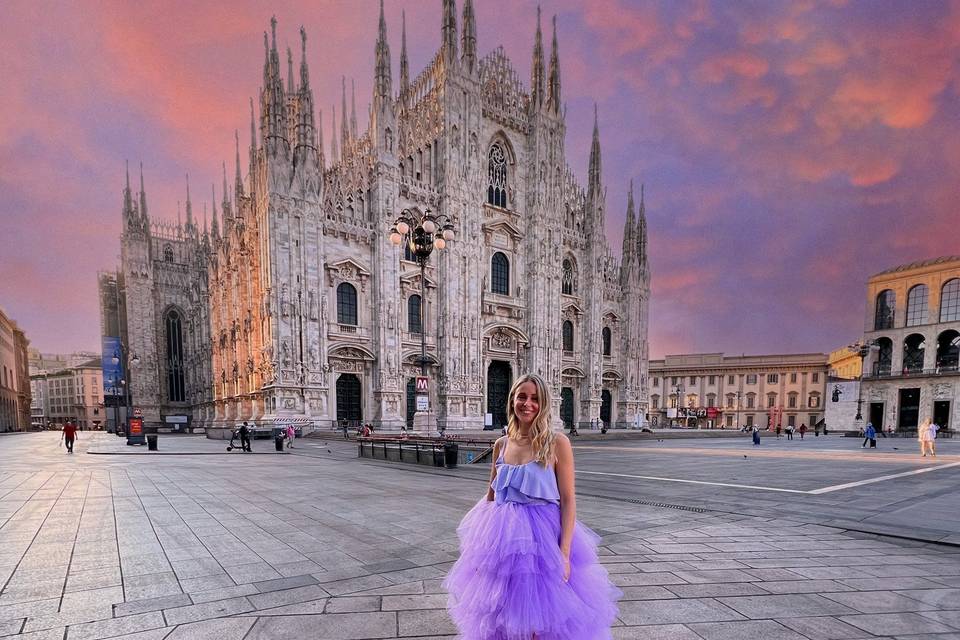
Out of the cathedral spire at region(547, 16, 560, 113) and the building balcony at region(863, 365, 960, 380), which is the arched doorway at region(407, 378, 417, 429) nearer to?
the cathedral spire at region(547, 16, 560, 113)

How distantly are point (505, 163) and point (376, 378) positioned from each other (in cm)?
2195

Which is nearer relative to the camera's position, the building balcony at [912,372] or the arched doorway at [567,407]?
the arched doorway at [567,407]

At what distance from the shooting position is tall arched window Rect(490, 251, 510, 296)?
3603cm

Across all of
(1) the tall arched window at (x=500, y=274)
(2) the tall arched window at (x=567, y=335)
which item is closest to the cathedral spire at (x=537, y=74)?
(1) the tall arched window at (x=500, y=274)

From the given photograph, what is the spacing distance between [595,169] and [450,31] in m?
18.4

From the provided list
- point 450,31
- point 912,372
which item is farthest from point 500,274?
point 912,372

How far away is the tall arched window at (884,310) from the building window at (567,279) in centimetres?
3522

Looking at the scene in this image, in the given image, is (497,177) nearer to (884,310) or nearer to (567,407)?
(567,407)

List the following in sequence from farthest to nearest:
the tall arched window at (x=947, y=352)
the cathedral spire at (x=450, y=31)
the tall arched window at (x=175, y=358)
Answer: the tall arched window at (x=175, y=358)
the tall arched window at (x=947, y=352)
the cathedral spire at (x=450, y=31)

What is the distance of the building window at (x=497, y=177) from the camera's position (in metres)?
36.4

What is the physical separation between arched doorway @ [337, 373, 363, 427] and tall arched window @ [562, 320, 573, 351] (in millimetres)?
20042

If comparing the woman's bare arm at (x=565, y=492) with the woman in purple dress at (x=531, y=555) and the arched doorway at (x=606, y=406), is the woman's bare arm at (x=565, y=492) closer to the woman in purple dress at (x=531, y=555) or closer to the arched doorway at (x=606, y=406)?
the woman in purple dress at (x=531, y=555)

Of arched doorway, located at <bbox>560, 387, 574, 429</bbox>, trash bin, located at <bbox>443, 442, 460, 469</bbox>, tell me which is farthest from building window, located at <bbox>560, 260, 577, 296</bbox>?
trash bin, located at <bbox>443, 442, 460, 469</bbox>

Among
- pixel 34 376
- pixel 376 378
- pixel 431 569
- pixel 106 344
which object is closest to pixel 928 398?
pixel 376 378
